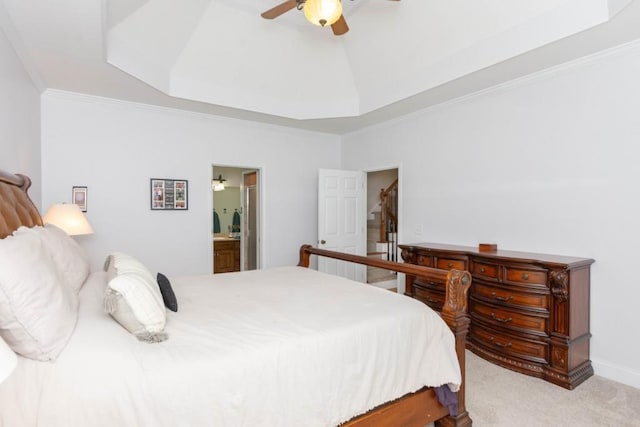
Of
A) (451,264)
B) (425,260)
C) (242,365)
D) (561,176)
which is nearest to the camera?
(242,365)

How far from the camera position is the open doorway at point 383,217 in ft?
23.6

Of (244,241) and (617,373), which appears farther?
(244,241)

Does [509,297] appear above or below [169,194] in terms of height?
below

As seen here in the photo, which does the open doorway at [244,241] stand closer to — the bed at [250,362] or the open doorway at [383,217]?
the open doorway at [383,217]

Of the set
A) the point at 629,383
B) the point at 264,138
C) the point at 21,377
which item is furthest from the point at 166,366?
the point at 264,138

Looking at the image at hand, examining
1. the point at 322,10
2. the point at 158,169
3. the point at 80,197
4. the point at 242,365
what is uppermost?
the point at 322,10

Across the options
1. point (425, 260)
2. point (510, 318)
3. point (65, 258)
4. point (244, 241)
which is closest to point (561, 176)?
point (510, 318)

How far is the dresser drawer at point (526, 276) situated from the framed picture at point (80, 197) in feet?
14.2

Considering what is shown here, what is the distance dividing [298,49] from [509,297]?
341 centimetres

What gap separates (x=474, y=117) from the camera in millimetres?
3771

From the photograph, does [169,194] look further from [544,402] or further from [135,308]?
[544,402]

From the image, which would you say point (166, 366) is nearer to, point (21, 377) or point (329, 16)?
point (21, 377)

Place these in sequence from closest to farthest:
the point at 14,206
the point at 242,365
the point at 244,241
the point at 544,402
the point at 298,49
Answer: the point at 242,365
the point at 14,206
the point at 544,402
the point at 298,49
the point at 244,241

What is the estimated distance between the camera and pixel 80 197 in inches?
149
